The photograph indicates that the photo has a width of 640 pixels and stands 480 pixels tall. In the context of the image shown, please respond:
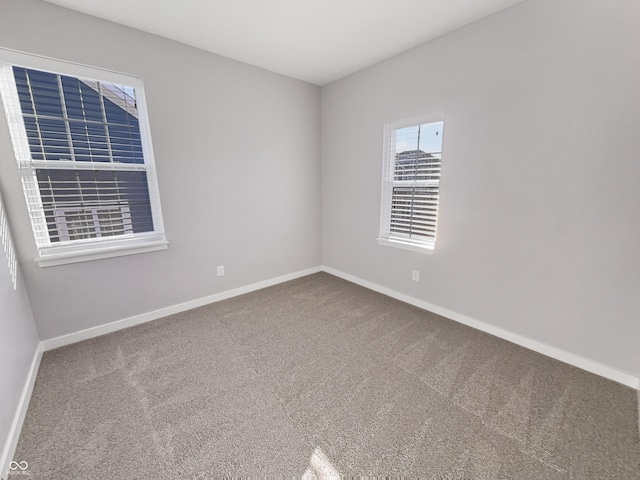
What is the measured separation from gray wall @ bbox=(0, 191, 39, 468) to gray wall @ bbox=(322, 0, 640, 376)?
3.14 m

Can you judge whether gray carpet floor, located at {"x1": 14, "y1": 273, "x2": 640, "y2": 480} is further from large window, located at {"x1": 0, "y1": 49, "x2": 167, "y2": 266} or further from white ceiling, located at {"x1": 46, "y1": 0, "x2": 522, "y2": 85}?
white ceiling, located at {"x1": 46, "y1": 0, "x2": 522, "y2": 85}

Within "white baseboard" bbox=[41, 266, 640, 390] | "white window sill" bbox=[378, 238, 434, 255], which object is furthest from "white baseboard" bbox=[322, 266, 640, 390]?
"white window sill" bbox=[378, 238, 434, 255]

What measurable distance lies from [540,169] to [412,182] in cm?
109

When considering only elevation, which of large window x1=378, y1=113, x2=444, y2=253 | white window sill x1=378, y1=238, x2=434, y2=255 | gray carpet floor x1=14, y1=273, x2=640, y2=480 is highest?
large window x1=378, y1=113, x2=444, y2=253

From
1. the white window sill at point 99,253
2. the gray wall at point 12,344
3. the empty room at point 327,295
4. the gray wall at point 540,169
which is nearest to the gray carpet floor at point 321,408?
the empty room at point 327,295

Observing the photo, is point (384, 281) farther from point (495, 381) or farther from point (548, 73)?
point (548, 73)

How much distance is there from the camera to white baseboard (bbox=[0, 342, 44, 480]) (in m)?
1.25

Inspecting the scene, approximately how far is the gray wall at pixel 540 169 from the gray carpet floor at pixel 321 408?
0.40 meters

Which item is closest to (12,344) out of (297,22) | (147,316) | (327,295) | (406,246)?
(147,316)

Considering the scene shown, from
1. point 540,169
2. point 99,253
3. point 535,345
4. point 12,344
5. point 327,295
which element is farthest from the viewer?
point 327,295

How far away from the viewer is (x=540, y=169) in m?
1.97

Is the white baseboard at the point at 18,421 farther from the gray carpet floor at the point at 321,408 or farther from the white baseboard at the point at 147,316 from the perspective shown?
the white baseboard at the point at 147,316

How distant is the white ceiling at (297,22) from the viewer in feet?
6.37

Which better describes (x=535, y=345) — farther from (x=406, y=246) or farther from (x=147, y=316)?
(x=147, y=316)
